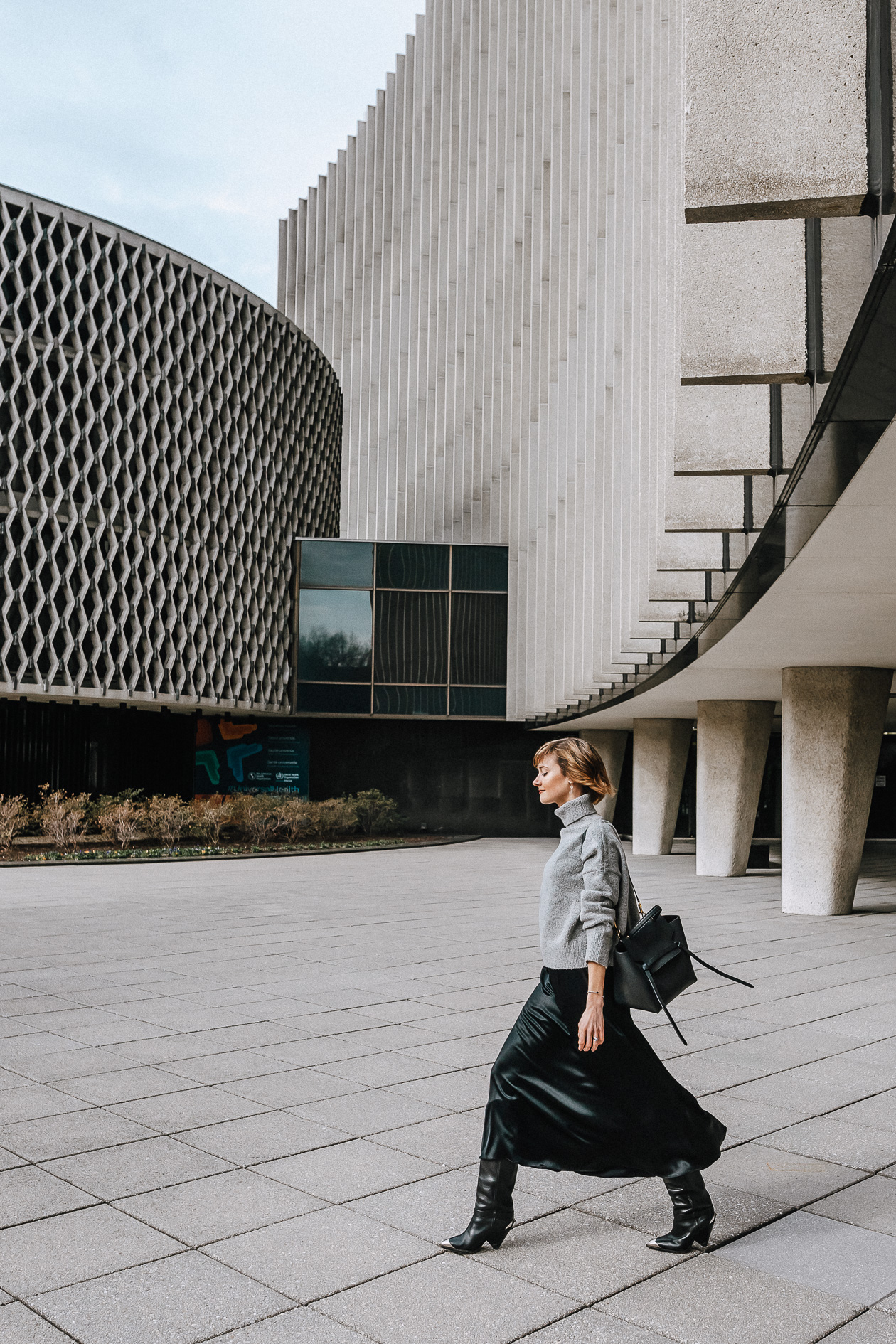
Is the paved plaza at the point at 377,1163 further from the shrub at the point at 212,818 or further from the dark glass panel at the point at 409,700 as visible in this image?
the dark glass panel at the point at 409,700

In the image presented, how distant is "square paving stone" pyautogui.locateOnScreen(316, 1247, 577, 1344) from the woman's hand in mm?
752

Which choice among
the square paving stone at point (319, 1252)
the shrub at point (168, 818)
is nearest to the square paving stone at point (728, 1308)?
the square paving stone at point (319, 1252)

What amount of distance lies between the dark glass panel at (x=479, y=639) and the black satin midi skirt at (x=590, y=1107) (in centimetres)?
3005

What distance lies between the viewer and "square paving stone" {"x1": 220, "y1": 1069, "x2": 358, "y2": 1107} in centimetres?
562

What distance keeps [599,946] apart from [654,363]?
12.8 m

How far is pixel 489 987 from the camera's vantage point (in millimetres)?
8797

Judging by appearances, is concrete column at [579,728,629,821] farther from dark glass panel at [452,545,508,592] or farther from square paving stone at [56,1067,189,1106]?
square paving stone at [56,1067,189,1106]

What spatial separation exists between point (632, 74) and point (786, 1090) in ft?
52.8

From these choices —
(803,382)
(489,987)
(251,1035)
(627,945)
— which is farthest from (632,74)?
(627,945)

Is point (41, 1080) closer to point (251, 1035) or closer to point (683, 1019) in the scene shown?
point (251, 1035)

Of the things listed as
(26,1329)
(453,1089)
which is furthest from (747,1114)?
(26,1329)

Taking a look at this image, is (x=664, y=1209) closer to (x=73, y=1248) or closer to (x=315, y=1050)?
(x=73, y=1248)

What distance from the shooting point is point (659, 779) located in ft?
88.0

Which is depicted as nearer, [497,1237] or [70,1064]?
[497,1237]
